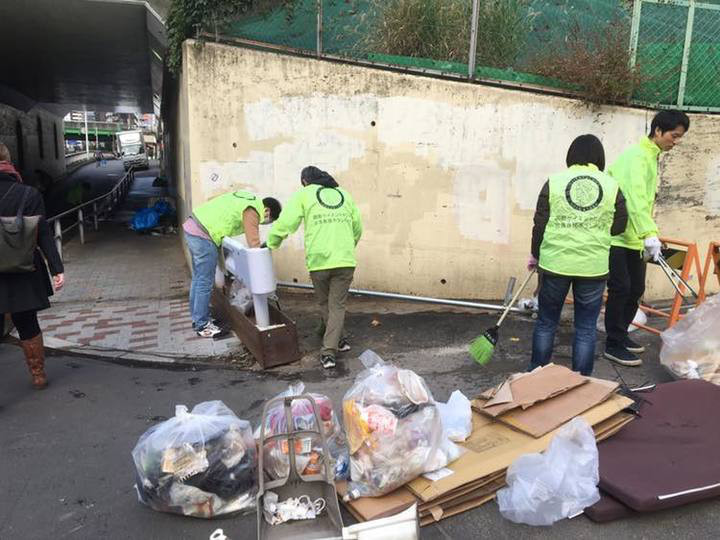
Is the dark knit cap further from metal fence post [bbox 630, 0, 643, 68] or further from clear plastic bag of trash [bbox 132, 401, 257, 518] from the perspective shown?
metal fence post [bbox 630, 0, 643, 68]

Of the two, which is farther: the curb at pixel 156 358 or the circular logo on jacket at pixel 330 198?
the curb at pixel 156 358

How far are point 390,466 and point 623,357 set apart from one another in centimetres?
267

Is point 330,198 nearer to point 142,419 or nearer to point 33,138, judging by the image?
point 142,419

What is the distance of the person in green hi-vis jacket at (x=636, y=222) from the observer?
3.93m

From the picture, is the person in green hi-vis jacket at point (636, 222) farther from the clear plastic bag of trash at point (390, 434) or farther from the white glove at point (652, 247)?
the clear plastic bag of trash at point (390, 434)

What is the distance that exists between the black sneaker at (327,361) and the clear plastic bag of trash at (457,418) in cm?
145

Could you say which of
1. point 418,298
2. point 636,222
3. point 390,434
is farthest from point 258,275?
point 636,222

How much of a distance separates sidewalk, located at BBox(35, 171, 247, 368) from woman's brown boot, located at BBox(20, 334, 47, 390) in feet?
2.58

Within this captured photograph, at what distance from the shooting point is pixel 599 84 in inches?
233

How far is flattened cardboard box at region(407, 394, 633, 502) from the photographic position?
2.57 meters

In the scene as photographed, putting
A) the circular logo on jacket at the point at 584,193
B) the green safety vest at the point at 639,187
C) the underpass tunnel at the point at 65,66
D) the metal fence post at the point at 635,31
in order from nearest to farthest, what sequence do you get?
1. the circular logo on jacket at the point at 584,193
2. the green safety vest at the point at 639,187
3. the metal fence post at the point at 635,31
4. the underpass tunnel at the point at 65,66

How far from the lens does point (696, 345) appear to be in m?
3.79

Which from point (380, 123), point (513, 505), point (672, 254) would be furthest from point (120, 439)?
point (672, 254)

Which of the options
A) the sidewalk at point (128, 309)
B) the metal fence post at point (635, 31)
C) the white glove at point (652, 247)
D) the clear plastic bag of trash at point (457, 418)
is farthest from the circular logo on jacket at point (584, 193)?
the metal fence post at point (635, 31)
